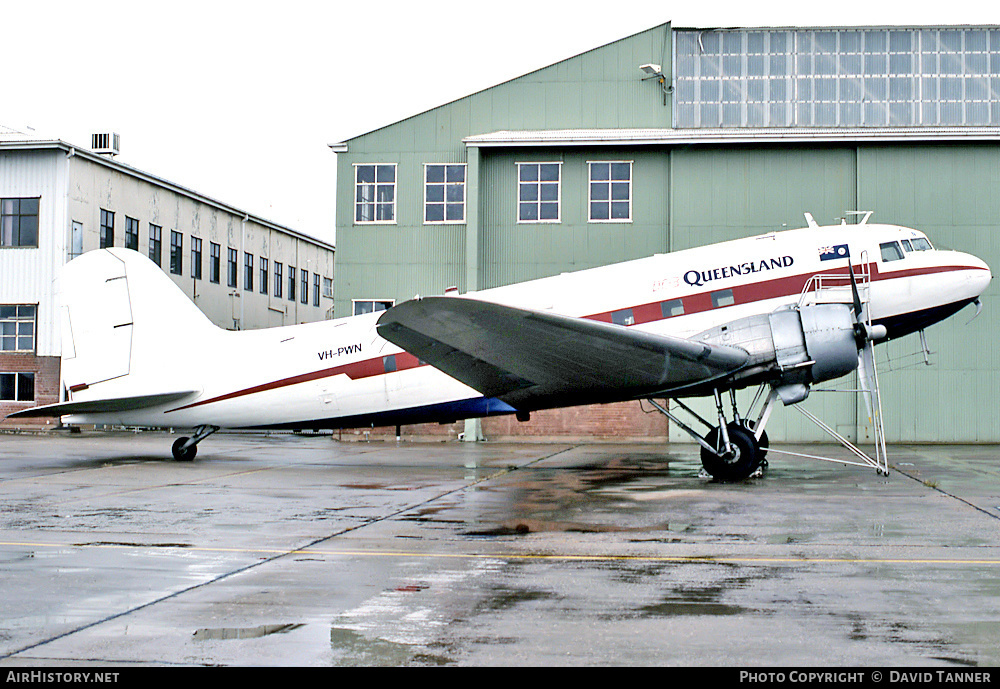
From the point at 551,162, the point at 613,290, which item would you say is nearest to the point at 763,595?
the point at 613,290

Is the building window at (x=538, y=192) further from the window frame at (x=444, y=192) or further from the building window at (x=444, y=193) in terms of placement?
the building window at (x=444, y=193)

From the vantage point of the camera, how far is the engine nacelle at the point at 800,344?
1675 cm

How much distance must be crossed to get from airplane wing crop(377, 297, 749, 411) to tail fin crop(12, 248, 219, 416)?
7426 mm

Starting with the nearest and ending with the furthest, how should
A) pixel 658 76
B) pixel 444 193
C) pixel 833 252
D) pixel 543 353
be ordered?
1. pixel 543 353
2. pixel 833 252
3. pixel 658 76
4. pixel 444 193

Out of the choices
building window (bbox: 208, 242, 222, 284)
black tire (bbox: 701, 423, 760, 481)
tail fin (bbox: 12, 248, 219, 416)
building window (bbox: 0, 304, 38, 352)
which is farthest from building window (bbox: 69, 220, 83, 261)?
black tire (bbox: 701, 423, 760, 481)

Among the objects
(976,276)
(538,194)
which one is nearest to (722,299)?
(976,276)

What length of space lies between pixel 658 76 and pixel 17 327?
93.9ft

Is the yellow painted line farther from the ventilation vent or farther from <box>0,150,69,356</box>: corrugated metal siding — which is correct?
the ventilation vent

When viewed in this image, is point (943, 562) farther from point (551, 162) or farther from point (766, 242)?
point (551, 162)

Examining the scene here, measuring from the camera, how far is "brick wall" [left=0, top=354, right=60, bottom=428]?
3762cm

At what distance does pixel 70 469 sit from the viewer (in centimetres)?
1964

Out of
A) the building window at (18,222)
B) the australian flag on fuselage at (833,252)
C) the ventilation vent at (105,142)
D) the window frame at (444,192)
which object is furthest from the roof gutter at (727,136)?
the ventilation vent at (105,142)

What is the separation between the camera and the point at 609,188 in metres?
32.3

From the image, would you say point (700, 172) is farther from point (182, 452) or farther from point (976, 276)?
point (182, 452)
